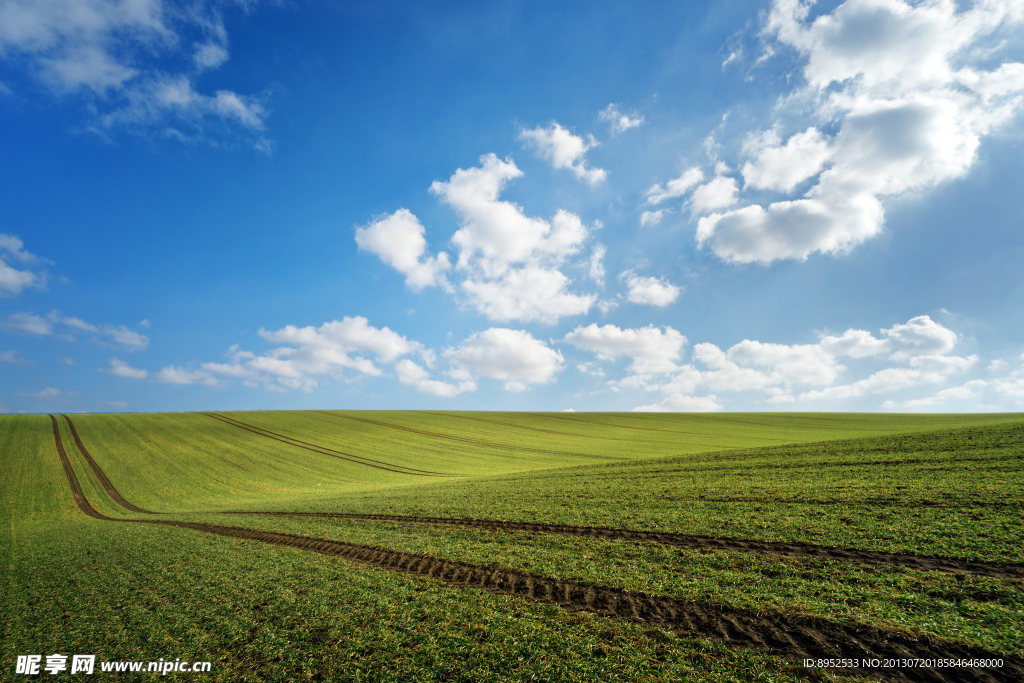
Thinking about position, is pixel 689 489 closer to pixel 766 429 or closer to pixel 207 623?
pixel 207 623

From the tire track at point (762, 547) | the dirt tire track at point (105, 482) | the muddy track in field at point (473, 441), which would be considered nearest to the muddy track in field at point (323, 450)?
the muddy track in field at point (473, 441)

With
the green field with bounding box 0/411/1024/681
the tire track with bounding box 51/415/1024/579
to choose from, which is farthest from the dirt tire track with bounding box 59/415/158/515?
the tire track with bounding box 51/415/1024/579

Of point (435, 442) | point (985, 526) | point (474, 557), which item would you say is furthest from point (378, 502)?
point (435, 442)

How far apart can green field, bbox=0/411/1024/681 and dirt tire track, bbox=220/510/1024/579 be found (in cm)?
10

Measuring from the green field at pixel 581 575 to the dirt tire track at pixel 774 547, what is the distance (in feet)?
0.32

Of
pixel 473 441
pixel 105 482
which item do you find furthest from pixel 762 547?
pixel 105 482

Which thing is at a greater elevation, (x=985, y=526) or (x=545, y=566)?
(x=985, y=526)

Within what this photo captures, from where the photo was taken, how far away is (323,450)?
203ft

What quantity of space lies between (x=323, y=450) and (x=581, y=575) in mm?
60263

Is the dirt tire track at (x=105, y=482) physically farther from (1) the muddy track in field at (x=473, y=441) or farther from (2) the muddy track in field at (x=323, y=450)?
(1) the muddy track in field at (x=473, y=441)

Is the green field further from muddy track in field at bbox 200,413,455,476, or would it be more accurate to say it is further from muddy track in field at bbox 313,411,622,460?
muddy track in field at bbox 313,411,622,460

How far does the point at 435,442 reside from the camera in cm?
6819

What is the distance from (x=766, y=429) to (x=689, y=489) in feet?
245

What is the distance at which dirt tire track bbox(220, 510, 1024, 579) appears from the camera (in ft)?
35.4
